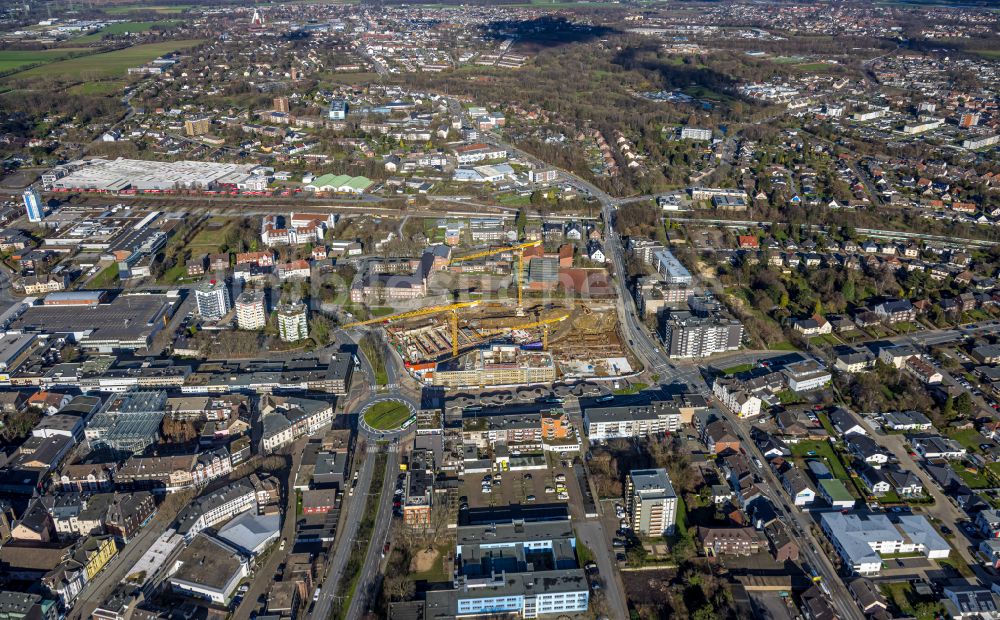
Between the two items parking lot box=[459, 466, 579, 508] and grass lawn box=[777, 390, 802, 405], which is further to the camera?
grass lawn box=[777, 390, 802, 405]

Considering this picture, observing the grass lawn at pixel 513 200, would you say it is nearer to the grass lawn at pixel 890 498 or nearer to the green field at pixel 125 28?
the grass lawn at pixel 890 498

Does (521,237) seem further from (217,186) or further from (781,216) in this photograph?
(217,186)

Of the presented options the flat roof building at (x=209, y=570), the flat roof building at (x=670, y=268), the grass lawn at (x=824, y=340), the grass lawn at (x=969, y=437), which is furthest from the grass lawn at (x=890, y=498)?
the flat roof building at (x=209, y=570)

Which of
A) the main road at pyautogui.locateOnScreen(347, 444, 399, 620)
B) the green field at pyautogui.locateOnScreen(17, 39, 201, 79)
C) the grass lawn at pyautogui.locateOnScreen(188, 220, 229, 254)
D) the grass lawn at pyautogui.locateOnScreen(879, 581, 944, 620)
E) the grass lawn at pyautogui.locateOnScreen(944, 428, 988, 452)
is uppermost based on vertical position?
the green field at pyautogui.locateOnScreen(17, 39, 201, 79)

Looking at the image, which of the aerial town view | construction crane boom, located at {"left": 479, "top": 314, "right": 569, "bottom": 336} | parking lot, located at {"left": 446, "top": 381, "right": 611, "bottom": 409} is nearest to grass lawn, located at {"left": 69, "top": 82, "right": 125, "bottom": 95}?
the aerial town view

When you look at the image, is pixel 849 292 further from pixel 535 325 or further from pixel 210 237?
pixel 210 237

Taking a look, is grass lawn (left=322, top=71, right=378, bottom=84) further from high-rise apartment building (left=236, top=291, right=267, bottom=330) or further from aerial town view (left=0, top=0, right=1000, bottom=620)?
high-rise apartment building (left=236, top=291, right=267, bottom=330)

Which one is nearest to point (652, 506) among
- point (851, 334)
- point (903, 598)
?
point (903, 598)

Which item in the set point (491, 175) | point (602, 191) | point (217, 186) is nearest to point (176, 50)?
point (217, 186)
